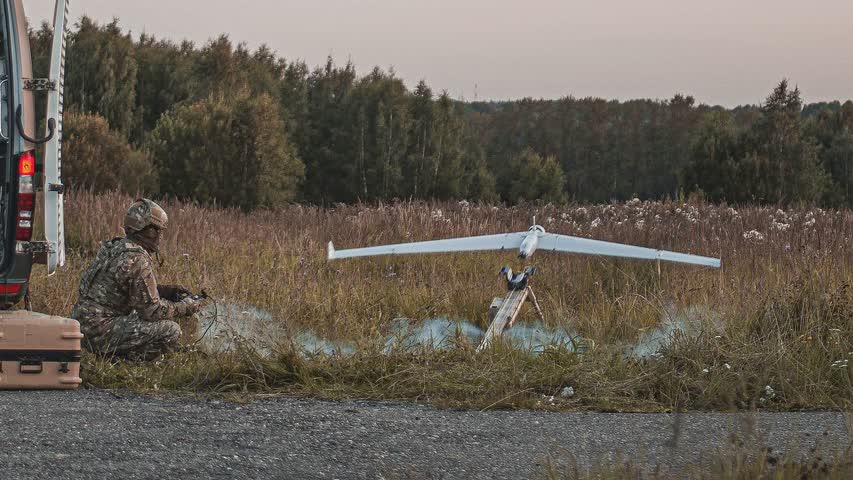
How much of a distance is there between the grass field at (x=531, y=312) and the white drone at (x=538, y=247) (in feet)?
1.35

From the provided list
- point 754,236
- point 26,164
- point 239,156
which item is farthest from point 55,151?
point 239,156

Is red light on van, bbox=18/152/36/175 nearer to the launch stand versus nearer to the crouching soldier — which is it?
the crouching soldier

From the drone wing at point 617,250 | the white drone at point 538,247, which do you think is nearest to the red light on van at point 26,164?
the white drone at point 538,247

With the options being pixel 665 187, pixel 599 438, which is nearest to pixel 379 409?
pixel 599 438

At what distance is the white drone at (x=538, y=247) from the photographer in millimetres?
10023

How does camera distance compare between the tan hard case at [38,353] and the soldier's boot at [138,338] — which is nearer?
the tan hard case at [38,353]

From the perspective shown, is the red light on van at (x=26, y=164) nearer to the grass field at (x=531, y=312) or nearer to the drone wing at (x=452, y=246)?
the grass field at (x=531, y=312)

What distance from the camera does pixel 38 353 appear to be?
22.5ft

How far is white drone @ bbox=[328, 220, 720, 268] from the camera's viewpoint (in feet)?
32.9

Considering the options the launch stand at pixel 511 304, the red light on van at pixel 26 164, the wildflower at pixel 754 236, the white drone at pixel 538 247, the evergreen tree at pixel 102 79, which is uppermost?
the evergreen tree at pixel 102 79

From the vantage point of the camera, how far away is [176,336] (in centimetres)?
799

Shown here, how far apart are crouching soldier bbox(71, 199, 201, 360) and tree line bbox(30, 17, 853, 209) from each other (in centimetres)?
2024

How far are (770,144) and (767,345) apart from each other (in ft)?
124

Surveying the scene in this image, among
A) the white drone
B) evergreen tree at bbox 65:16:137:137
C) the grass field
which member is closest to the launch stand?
the grass field
